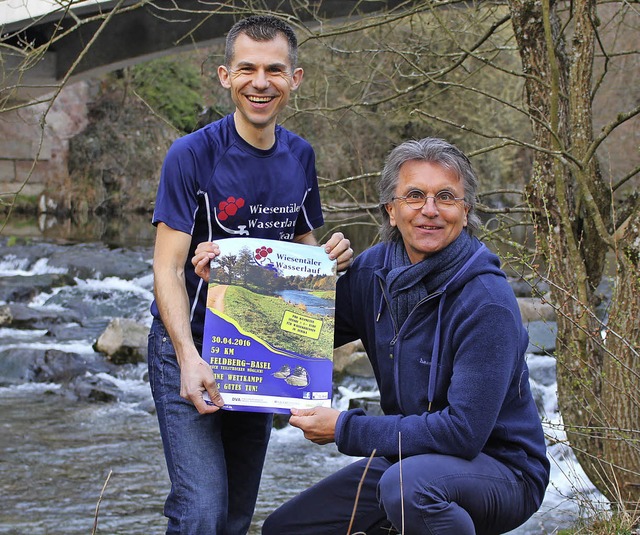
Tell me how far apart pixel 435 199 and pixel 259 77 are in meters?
0.72

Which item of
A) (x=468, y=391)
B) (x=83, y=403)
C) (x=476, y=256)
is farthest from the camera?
(x=83, y=403)

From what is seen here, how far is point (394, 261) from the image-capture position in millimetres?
3307

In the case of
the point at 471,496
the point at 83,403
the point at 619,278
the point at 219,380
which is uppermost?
the point at 619,278

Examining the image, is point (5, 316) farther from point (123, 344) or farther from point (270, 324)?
point (270, 324)

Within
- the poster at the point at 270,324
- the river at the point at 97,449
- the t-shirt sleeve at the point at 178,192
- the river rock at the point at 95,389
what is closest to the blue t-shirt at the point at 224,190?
the t-shirt sleeve at the point at 178,192

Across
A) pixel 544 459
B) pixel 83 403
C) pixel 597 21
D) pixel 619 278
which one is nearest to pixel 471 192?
pixel 544 459

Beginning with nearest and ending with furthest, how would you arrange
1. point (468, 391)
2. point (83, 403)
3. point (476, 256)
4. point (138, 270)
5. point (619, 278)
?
point (468, 391) < point (476, 256) < point (619, 278) < point (83, 403) < point (138, 270)

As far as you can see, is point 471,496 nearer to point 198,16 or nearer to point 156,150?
point 198,16

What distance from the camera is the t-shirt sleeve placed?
316cm

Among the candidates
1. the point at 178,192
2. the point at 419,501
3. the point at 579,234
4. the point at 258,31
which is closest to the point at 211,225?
the point at 178,192

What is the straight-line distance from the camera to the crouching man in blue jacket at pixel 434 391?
9.66ft

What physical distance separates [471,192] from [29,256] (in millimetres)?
15606

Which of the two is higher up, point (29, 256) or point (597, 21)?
point (597, 21)

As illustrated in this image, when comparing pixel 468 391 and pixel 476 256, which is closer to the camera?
pixel 468 391
